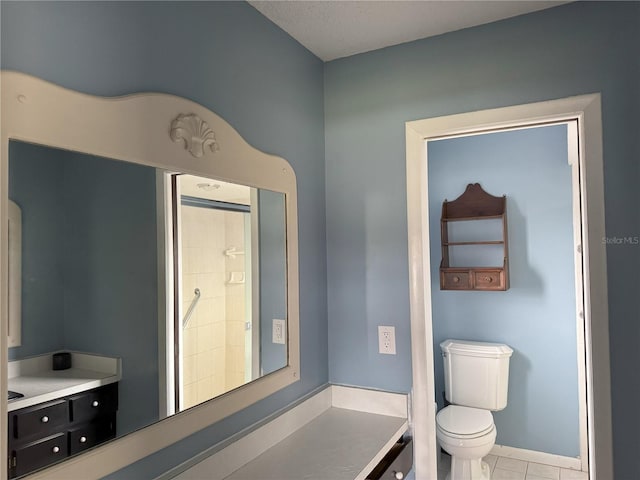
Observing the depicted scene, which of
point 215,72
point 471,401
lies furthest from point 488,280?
point 215,72

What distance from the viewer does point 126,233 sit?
43.6 inches

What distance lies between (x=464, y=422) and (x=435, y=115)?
1938mm

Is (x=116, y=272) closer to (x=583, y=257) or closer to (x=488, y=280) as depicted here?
(x=583, y=257)

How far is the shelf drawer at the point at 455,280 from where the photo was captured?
2.96m

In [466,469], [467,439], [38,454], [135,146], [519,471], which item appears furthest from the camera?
[519,471]

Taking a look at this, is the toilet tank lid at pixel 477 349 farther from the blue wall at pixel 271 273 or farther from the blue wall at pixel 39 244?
the blue wall at pixel 39 244

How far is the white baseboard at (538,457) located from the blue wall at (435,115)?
1664 mm

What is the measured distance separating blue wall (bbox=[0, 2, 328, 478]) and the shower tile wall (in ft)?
0.50

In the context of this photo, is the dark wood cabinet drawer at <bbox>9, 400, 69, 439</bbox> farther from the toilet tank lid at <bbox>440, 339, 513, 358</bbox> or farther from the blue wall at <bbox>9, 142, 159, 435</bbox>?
the toilet tank lid at <bbox>440, 339, 513, 358</bbox>

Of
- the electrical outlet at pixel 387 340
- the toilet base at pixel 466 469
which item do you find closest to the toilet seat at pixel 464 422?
the toilet base at pixel 466 469

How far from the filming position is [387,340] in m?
1.92

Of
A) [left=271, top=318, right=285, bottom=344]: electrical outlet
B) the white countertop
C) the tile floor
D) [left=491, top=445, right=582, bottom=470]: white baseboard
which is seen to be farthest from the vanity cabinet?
[left=491, top=445, right=582, bottom=470]: white baseboard

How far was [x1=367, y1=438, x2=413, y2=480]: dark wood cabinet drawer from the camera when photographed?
1603 millimetres

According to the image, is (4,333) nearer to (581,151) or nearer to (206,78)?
(206,78)
